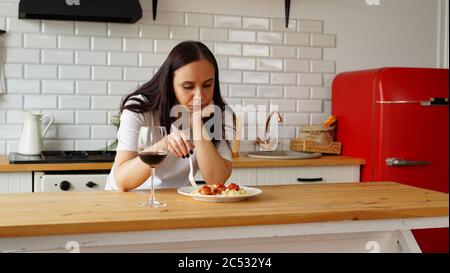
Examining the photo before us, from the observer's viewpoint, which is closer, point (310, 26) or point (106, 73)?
point (106, 73)

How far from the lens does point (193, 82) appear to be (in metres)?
2.37

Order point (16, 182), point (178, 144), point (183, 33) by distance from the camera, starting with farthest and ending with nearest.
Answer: point (183, 33), point (16, 182), point (178, 144)

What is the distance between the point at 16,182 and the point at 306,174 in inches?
70.8

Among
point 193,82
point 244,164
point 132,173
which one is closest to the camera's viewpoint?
point 132,173

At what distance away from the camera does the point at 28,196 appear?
2.05m

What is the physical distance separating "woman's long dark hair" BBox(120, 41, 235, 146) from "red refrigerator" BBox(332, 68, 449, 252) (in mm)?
1715

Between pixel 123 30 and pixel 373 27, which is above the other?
pixel 373 27

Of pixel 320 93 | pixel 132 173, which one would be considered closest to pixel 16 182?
pixel 132 173

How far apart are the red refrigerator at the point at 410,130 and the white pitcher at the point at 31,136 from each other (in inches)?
85.5

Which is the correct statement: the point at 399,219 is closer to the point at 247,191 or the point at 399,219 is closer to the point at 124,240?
the point at 247,191

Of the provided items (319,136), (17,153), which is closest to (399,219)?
(319,136)

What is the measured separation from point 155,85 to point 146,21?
171 centimetres

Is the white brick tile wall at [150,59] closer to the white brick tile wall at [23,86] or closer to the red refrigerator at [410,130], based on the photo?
the white brick tile wall at [23,86]

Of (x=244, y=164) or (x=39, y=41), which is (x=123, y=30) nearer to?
(x=39, y=41)
